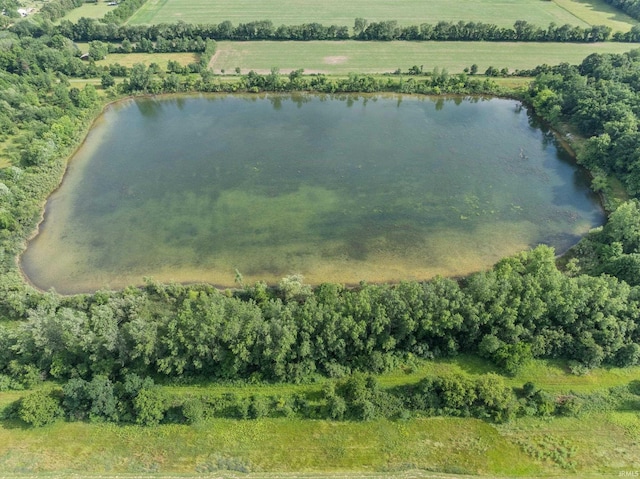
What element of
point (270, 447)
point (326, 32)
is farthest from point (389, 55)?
point (270, 447)

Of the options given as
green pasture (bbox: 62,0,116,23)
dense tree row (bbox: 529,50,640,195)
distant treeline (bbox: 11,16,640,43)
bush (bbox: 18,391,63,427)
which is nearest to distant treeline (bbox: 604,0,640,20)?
distant treeline (bbox: 11,16,640,43)

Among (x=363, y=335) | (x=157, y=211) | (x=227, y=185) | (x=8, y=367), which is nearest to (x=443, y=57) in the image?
(x=227, y=185)

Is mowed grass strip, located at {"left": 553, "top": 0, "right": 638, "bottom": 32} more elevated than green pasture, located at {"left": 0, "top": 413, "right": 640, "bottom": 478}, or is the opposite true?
mowed grass strip, located at {"left": 553, "top": 0, "right": 638, "bottom": 32}

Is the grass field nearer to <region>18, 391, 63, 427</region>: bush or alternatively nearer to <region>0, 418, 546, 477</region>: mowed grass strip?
<region>0, 418, 546, 477</region>: mowed grass strip

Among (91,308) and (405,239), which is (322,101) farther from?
(91,308)

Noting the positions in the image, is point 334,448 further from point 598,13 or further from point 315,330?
point 598,13

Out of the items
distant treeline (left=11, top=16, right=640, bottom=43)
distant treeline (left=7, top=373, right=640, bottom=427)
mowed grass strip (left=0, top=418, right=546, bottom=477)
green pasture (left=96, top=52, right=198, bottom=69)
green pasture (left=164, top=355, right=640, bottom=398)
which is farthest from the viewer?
distant treeline (left=11, top=16, right=640, bottom=43)

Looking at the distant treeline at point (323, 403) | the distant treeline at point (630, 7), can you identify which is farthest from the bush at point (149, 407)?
the distant treeline at point (630, 7)
